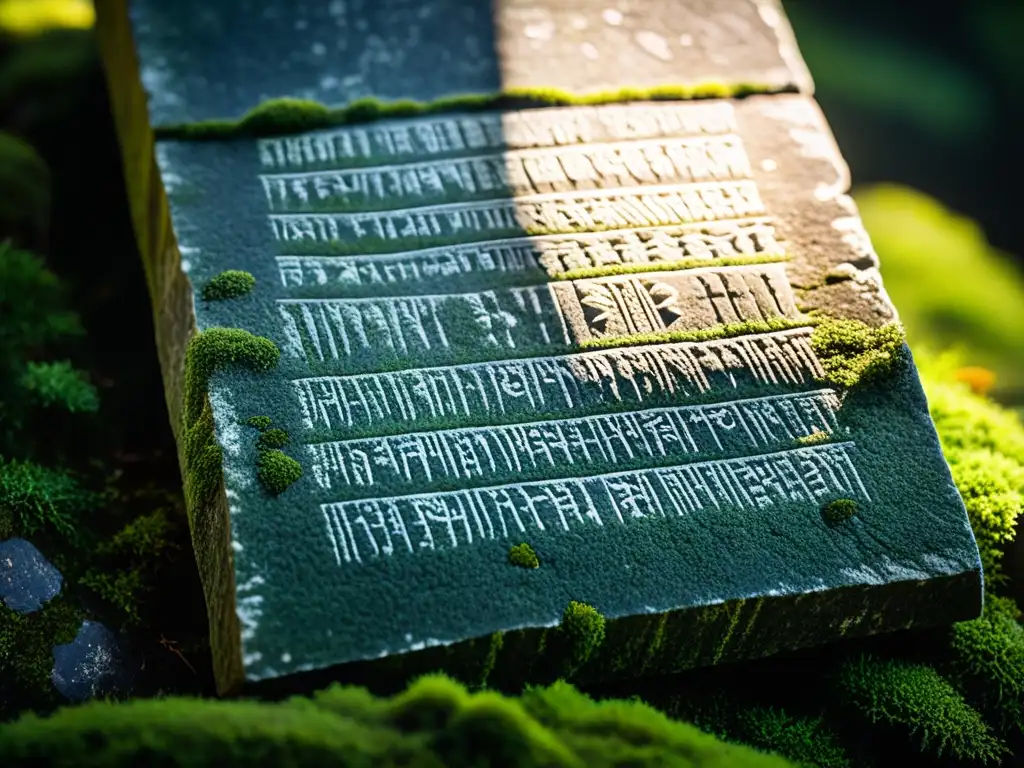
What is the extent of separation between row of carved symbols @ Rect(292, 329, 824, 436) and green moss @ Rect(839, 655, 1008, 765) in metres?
0.92

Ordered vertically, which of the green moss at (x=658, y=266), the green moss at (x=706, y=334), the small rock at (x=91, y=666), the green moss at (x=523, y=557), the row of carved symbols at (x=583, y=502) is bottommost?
the small rock at (x=91, y=666)

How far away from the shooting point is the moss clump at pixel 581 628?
2.95 m

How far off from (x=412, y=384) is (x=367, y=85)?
152 centimetres

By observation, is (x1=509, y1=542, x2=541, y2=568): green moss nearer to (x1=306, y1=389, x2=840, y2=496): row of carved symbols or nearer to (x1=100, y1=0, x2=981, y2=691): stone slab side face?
(x1=100, y1=0, x2=981, y2=691): stone slab side face

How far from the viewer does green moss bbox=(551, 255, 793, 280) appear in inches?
148

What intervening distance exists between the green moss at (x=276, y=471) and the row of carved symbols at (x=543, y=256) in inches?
28.1

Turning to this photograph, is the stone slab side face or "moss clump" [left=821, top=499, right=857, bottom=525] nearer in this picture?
the stone slab side face

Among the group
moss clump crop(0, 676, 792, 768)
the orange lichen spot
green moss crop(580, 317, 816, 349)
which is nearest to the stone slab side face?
green moss crop(580, 317, 816, 349)

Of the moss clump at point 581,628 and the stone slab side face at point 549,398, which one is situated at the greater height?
the stone slab side face at point 549,398

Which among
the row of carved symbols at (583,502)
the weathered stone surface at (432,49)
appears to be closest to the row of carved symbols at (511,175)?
the weathered stone surface at (432,49)

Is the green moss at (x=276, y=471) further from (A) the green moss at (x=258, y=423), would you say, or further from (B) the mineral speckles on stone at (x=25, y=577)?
(B) the mineral speckles on stone at (x=25, y=577)

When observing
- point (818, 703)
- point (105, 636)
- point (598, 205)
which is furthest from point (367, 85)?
point (818, 703)

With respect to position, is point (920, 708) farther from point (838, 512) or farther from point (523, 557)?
point (523, 557)

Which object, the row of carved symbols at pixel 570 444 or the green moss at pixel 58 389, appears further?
the green moss at pixel 58 389
